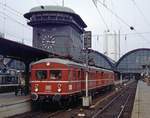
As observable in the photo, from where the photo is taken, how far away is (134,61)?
149 meters

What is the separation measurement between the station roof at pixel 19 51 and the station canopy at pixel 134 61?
118m

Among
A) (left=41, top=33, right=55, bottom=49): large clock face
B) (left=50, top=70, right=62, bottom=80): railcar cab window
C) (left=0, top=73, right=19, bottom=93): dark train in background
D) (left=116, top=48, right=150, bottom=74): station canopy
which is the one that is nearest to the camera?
(left=50, top=70, right=62, bottom=80): railcar cab window

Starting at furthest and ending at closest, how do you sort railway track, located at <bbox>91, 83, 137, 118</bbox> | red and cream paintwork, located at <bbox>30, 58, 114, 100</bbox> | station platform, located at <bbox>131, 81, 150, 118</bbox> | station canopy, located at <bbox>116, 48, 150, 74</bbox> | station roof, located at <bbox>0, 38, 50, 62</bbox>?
station canopy, located at <bbox>116, 48, 150, 74</bbox> → station roof, located at <bbox>0, 38, 50, 62</bbox> → red and cream paintwork, located at <bbox>30, 58, 114, 100</bbox> → railway track, located at <bbox>91, 83, 137, 118</bbox> → station platform, located at <bbox>131, 81, 150, 118</bbox>

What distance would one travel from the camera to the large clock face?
121275 millimetres

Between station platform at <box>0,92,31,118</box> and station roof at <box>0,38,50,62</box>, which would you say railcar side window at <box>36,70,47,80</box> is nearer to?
Result: station platform at <box>0,92,31,118</box>

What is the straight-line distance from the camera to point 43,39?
403 ft

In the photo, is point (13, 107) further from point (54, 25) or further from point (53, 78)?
point (54, 25)

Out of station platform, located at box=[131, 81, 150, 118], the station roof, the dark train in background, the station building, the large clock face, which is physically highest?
the large clock face

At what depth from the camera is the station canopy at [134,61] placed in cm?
14800

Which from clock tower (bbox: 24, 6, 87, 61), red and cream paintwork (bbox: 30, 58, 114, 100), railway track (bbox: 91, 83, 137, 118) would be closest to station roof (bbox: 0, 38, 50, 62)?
red and cream paintwork (bbox: 30, 58, 114, 100)

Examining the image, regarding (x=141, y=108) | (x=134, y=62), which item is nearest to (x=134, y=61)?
(x=134, y=62)

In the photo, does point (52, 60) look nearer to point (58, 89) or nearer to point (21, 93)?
point (58, 89)

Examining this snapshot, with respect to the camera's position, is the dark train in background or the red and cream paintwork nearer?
the red and cream paintwork

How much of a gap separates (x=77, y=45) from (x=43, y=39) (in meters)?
14.9
